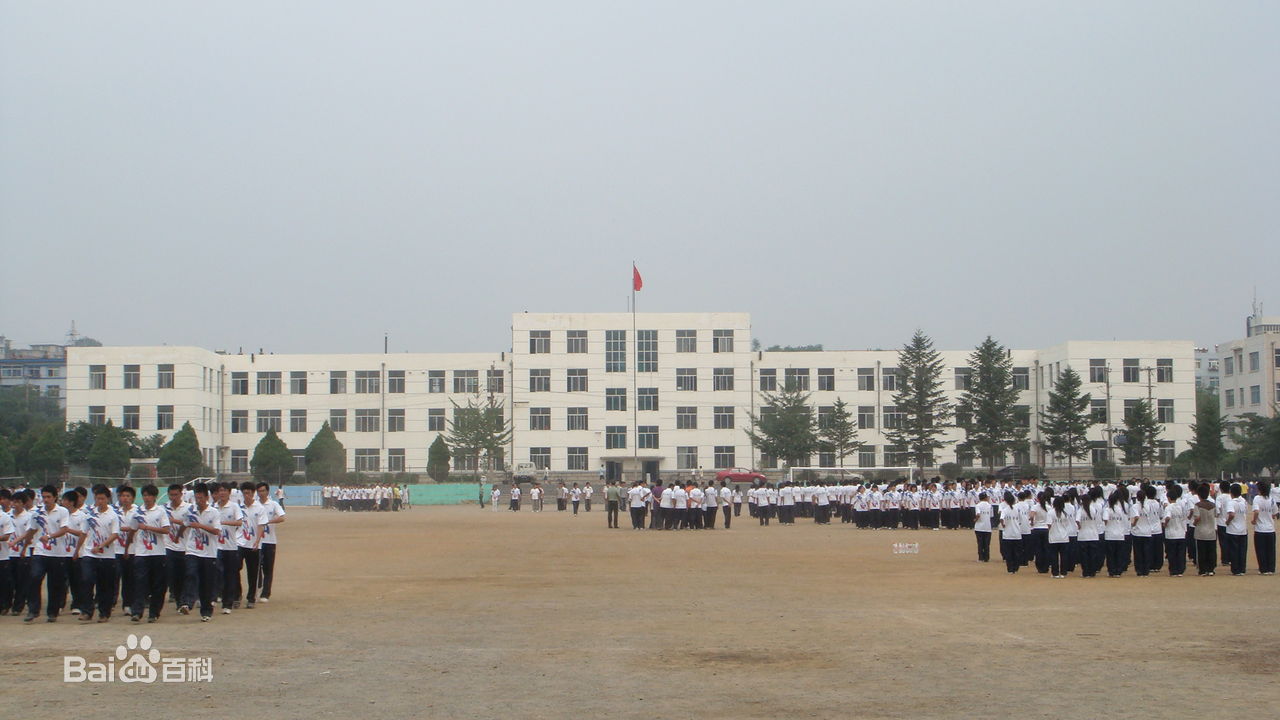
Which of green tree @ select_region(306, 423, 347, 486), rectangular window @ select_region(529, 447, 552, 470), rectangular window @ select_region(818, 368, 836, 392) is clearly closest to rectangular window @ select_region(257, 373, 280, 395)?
green tree @ select_region(306, 423, 347, 486)

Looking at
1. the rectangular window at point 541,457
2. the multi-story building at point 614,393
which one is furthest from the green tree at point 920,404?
the rectangular window at point 541,457

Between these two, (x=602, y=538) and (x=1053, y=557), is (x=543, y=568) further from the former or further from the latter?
(x=602, y=538)

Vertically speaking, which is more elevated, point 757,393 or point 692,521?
point 757,393

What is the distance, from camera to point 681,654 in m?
11.3

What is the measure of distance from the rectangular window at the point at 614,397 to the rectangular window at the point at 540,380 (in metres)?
4.05

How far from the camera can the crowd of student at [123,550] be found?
14.1 m

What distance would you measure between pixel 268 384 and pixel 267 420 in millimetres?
2653

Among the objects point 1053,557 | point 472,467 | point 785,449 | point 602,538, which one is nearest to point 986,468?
point 785,449

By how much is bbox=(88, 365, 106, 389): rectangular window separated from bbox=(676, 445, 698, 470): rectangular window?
40.4 metres

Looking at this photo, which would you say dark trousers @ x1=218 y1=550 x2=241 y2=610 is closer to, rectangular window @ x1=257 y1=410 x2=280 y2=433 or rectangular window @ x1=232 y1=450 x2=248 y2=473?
rectangular window @ x1=257 y1=410 x2=280 y2=433

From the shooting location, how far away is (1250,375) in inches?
3521

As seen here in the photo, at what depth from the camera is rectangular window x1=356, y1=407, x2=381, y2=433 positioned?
288ft

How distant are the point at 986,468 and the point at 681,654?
78.4 meters

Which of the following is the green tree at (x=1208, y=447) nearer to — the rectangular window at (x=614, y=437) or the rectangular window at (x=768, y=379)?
the rectangular window at (x=768, y=379)
